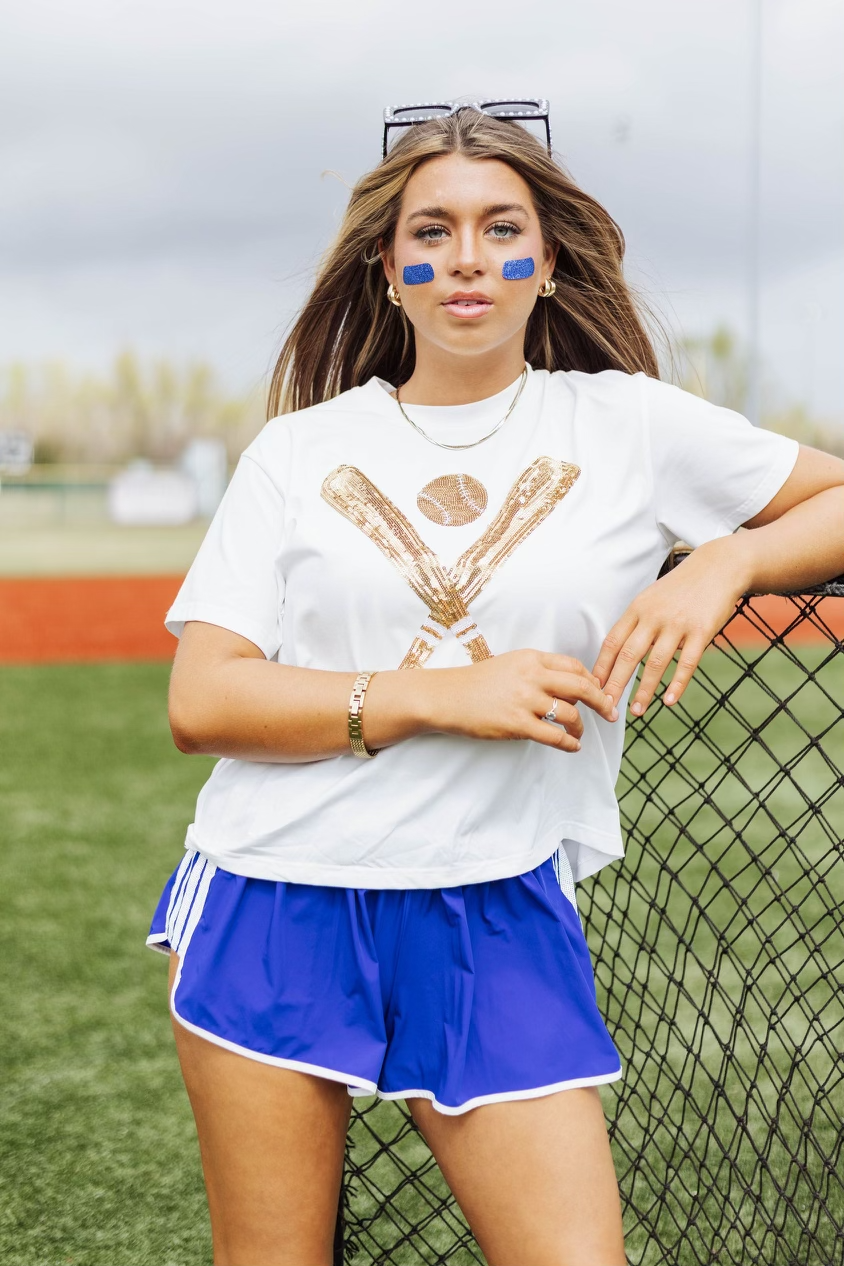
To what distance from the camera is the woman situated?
1.16 metres

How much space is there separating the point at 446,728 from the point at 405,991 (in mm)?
269

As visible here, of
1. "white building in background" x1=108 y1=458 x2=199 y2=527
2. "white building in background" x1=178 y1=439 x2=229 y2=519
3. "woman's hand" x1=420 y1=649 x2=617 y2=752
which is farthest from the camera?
"white building in background" x1=178 y1=439 x2=229 y2=519

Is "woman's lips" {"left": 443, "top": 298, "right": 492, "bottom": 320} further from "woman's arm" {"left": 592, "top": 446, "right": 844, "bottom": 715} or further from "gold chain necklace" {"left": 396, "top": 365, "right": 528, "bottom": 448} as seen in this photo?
"woman's arm" {"left": 592, "top": 446, "right": 844, "bottom": 715}

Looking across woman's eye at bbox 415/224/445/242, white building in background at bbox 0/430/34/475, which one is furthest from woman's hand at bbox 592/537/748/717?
white building in background at bbox 0/430/34/475

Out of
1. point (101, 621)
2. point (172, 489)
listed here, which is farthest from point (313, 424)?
point (172, 489)

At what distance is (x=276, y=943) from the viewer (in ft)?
3.94

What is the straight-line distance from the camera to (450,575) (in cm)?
119

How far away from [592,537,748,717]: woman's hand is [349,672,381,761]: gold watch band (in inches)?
8.6

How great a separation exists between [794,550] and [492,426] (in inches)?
12.9

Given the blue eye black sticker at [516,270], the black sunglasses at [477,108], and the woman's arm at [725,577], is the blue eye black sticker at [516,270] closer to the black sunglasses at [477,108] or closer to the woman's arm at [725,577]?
the black sunglasses at [477,108]

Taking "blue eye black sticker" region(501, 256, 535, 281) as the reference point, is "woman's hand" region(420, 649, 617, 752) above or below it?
below

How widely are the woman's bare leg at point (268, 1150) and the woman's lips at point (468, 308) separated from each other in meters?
0.75

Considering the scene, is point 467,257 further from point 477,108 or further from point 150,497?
point 150,497

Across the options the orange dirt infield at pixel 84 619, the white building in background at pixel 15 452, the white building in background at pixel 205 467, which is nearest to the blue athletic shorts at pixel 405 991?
the orange dirt infield at pixel 84 619
